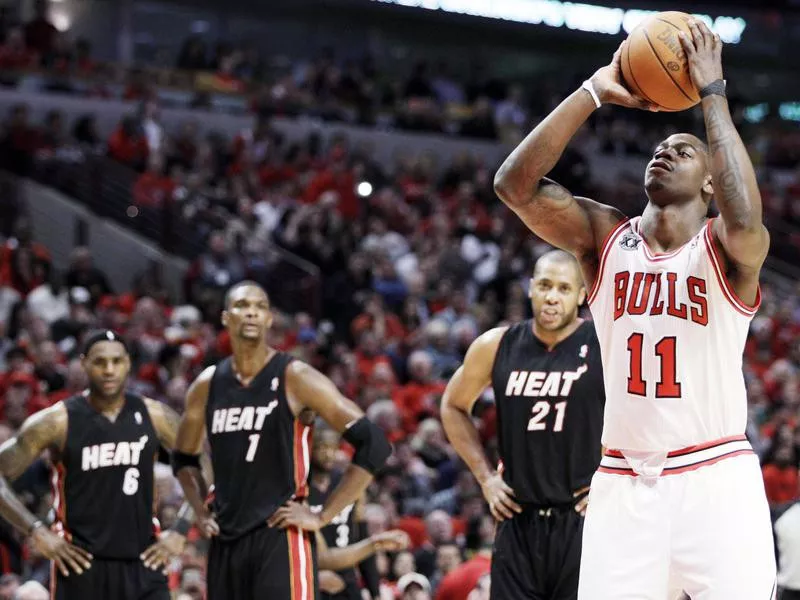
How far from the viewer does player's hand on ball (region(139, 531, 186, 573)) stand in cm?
763

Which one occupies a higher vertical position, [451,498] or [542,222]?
[542,222]

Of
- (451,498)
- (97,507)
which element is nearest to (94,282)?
(451,498)

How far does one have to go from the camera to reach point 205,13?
80.2 ft

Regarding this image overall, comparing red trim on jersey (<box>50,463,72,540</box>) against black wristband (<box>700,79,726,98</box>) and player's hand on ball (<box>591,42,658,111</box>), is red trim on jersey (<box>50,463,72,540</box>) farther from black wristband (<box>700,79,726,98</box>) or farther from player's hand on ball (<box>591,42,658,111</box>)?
black wristband (<box>700,79,726,98</box>)

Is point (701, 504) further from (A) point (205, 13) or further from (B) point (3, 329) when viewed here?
(A) point (205, 13)

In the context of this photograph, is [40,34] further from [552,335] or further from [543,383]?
[543,383]

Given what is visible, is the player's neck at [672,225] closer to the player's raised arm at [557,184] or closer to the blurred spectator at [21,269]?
the player's raised arm at [557,184]

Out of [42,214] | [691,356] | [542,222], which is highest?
[42,214]

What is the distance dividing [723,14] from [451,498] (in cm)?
1618

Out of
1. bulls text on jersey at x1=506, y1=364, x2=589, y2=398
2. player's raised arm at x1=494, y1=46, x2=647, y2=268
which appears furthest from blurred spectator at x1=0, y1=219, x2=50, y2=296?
player's raised arm at x1=494, y1=46, x2=647, y2=268

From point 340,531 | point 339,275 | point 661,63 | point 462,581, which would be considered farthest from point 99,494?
point 339,275

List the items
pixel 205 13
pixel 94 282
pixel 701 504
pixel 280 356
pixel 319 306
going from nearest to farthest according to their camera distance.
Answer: pixel 701 504, pixel 280 356, pixel 94 282, pixel 319 306, pixel 205 13

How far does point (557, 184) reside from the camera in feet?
17.6

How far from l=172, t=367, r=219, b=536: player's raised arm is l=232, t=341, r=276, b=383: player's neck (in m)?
0.20
